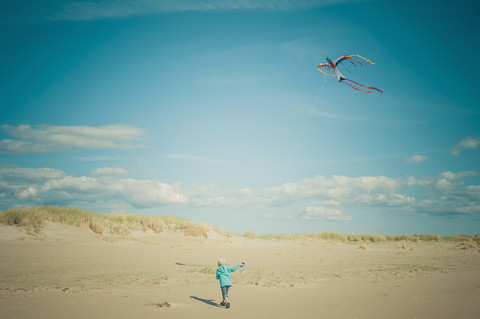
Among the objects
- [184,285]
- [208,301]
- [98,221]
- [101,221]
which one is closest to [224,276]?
[208,301]

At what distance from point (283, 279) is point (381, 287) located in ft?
13.0

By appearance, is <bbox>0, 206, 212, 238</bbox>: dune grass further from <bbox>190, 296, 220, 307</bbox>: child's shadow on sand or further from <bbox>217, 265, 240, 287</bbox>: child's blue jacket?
<bbox>217, 265, 240, 287</bbox>: child's blue jacket

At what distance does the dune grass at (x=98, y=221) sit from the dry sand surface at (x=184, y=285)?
1003mm

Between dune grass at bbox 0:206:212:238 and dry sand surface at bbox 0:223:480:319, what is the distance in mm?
1003

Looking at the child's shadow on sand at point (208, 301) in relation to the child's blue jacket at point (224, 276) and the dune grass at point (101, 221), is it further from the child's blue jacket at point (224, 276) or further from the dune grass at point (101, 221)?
the dune grass at point (101, 221)

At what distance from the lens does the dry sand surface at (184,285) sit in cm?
879

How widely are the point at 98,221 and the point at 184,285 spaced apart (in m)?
16.3

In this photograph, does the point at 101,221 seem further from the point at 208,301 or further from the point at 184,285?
the point at 208,301

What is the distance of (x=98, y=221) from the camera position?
87.0 ft

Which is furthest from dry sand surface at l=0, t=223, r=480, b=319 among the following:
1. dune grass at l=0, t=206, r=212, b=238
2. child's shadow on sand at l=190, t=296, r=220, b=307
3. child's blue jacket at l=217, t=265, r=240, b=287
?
dune grass at l=0, t=206, r=212, b=238

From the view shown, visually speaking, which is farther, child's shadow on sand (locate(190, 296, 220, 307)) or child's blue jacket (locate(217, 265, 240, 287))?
child's shadow on sand (locate(190, 296, 220, 307))

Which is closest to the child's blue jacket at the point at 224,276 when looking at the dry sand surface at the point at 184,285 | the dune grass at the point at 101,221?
the dry sand surface at the point at 184,285

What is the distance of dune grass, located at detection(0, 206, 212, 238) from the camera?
22.4m

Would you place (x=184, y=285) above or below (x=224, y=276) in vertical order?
below
